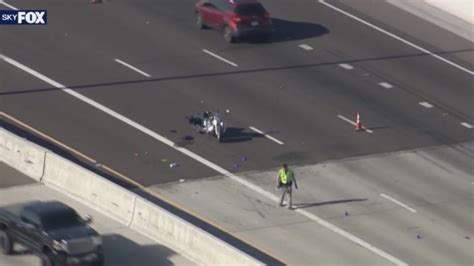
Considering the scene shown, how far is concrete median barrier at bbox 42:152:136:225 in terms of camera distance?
3597cm

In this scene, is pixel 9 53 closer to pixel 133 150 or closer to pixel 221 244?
pixel 133 150

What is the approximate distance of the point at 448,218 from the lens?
38688mm

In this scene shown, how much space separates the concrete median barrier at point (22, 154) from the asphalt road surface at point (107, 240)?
0.32 m

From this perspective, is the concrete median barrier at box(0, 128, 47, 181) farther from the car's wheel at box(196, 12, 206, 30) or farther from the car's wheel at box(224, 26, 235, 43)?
the car's wheel at box(196, 12, 206, 30)

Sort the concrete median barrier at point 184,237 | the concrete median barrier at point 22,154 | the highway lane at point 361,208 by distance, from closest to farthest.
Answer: the concrete median barrier at point 184,237 → the highway lane at point 361,208 → the concrete median barrier at point 22,154

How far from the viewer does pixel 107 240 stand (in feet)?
115

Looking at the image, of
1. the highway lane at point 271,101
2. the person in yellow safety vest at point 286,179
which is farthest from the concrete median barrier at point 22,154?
the person in yellow safety vest at point 286,179

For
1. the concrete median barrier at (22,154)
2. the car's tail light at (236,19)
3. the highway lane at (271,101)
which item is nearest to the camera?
the concrete median barrier at (22,154)

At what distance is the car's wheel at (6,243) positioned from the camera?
3334 cm

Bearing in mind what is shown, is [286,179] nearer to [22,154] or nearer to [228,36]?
[22,154]

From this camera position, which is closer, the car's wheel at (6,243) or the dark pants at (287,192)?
the car's wheel at (6,243)

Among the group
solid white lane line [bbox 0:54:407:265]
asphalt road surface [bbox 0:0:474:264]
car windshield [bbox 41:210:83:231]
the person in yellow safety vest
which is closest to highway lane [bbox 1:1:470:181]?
asphalt road surface [bbox 0:0:474:264]

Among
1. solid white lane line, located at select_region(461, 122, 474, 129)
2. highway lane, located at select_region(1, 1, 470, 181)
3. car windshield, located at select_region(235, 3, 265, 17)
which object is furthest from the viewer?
car windshield, located at select_region(235, 3, 265, 17)

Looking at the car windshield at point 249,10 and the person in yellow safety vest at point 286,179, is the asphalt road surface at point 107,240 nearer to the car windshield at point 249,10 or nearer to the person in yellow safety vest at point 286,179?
the person in yellow safety vest at point 286,179
